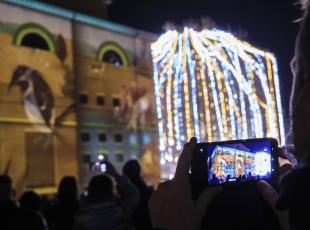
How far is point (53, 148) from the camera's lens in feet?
63.9

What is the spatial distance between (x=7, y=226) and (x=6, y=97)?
1482 cm

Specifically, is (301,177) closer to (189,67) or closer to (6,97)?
(189,67)

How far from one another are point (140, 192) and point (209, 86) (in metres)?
12.5

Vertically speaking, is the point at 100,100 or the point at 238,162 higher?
the point at 100,100

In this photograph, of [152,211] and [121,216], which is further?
[121,216]

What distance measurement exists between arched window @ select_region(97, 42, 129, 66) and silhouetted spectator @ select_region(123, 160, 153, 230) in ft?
58.7

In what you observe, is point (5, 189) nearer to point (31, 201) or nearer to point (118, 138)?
point (31, 201)

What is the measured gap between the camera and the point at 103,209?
3795mm

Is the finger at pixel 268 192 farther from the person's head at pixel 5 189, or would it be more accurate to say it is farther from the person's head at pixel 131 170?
the person's head at pixel 131 170

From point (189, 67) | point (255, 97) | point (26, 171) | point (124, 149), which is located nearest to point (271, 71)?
point (255, 97)

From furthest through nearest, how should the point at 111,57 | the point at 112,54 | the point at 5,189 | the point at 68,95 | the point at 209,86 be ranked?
the point at 112,54
the point at 111,57
the point at 68,95
the point at 209,86
the point at 5,189

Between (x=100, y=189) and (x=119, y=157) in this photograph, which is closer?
(x=100, y=189)

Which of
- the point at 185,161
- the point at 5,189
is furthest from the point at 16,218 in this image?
the point at 185,161

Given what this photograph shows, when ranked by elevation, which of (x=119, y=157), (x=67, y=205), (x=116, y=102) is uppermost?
(x=116, y=102)
